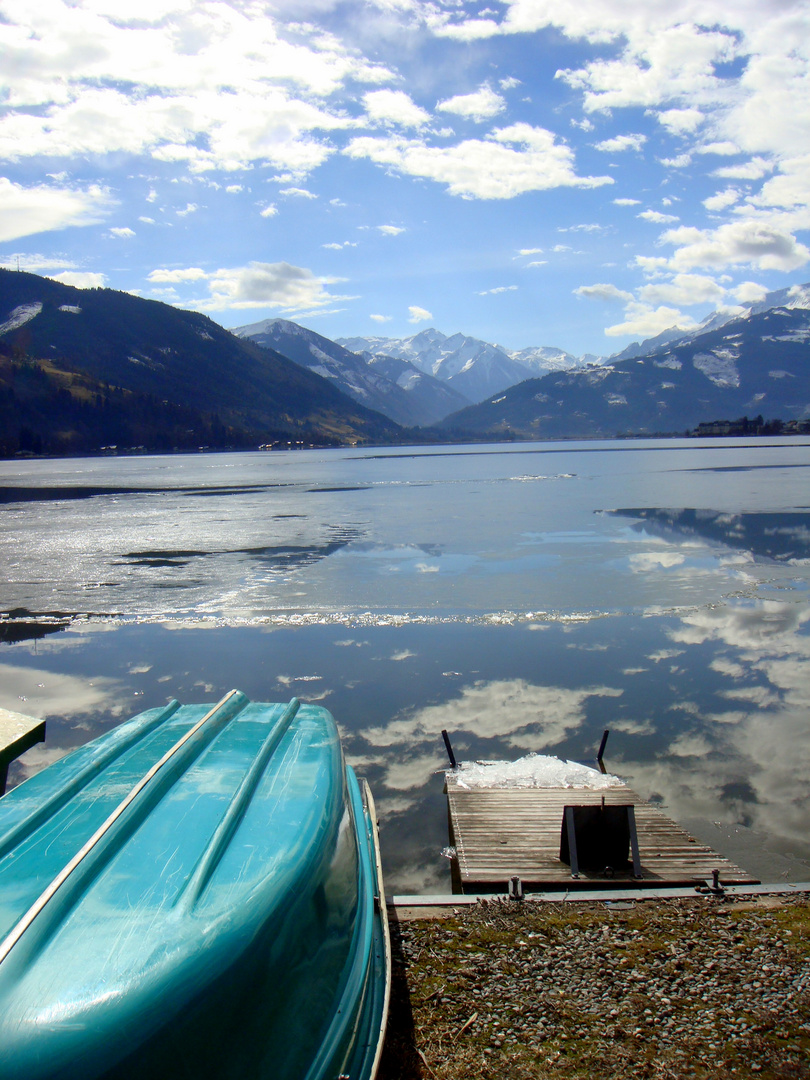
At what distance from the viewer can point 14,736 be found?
822 cm

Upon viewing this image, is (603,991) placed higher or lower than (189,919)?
lower

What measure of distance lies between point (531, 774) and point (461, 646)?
727cm

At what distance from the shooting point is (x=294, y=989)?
14.8 feet

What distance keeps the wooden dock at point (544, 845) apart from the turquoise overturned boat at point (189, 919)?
9.56 feet

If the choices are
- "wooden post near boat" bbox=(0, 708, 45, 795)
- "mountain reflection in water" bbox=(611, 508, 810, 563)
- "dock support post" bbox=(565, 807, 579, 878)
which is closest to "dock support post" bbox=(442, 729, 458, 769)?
"dock support post" bbox=(565, 807, 579, 878)

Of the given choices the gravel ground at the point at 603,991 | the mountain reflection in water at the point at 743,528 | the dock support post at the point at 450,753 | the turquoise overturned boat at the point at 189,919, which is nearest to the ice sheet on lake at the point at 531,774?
the dock support post at the point at 450,753

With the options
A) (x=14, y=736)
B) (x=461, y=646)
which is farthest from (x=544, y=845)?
(x=461, y=646)

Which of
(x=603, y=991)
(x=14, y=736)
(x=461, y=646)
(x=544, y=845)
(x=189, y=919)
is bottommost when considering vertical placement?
(x=544, y=845)

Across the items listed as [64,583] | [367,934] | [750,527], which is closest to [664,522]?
[750,527]

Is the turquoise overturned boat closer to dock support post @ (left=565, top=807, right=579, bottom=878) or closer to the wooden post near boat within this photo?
the wooden post near boat

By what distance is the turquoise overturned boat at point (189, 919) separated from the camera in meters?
3.64

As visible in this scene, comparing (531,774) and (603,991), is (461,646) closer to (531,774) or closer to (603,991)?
(531,774)

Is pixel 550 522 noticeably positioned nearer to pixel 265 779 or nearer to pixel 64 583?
pixel 64 583

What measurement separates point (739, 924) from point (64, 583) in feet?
91.3
